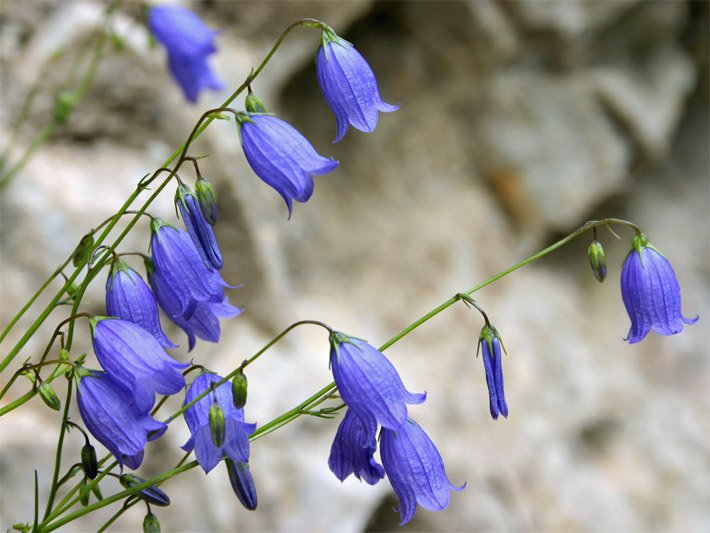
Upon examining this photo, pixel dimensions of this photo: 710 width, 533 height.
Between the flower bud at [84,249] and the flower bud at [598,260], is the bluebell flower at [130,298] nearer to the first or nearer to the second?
the flower bud at [84,249]

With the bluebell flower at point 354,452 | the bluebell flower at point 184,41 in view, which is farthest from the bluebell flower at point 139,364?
the bluebell flower at point 184,41

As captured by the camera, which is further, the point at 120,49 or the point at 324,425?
the point at 324,425

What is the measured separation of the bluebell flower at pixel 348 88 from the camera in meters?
1.40

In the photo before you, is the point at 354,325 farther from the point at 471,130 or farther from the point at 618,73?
the point at 618,73

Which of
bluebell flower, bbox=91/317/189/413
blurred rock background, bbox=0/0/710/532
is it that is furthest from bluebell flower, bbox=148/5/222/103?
bluebell flower, bbox=91/317/189/413

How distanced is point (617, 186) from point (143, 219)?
90.1 inches

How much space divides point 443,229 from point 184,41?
5.63 feet

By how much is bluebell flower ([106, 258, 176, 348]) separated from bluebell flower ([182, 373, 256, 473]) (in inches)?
4.8

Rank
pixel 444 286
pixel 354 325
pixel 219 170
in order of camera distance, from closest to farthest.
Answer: pixel 219 170
pixel 354 325
pixel 444 286

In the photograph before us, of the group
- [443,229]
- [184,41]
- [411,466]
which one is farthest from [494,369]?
[443,229]

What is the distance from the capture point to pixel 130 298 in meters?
1.37

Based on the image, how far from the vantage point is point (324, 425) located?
2.92 m

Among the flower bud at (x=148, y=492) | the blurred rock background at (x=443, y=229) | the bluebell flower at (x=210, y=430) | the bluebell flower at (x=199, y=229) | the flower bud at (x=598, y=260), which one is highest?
the bluebell flower at (x=199, y=229)


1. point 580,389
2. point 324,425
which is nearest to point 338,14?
point 324,425
